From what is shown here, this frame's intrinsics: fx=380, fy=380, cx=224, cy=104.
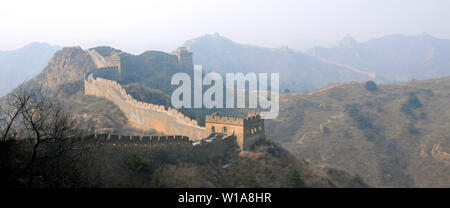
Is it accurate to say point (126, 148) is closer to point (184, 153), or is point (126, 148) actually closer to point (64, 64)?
point (184, 153)

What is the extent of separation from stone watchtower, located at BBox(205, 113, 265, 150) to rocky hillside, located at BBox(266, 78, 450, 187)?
78.7ft

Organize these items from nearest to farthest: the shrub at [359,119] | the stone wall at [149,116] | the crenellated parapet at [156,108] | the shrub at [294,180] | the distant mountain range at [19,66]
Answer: the shrub at [294,180] → the stone wall at [149,116] → the crenellated parapet at [156,108] → the shrub at [359,119] → the distant mountain range at [19,66]

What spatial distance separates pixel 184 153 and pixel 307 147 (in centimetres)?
3852

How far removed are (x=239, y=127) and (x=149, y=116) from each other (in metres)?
11.5

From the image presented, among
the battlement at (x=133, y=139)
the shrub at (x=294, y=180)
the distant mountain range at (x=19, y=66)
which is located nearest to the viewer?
the battlement at (x=133, y=139)

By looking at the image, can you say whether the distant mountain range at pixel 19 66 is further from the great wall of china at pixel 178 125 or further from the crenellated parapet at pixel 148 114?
the great wall of china at pixel 178 125

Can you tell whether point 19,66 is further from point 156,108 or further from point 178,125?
point 178,125

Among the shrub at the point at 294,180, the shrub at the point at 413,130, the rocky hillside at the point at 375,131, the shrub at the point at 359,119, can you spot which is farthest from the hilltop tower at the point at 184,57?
the shrub at the point at 294,180

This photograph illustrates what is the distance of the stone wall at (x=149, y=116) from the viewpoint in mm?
33500

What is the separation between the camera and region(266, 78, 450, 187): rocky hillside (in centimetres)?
5500

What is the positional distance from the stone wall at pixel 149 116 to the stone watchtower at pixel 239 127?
1.08 metres

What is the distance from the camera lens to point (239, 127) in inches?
1208

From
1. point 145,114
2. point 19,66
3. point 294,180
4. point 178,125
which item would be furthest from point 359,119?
point 19,66

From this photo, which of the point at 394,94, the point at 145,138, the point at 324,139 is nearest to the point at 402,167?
the point at 324,139
